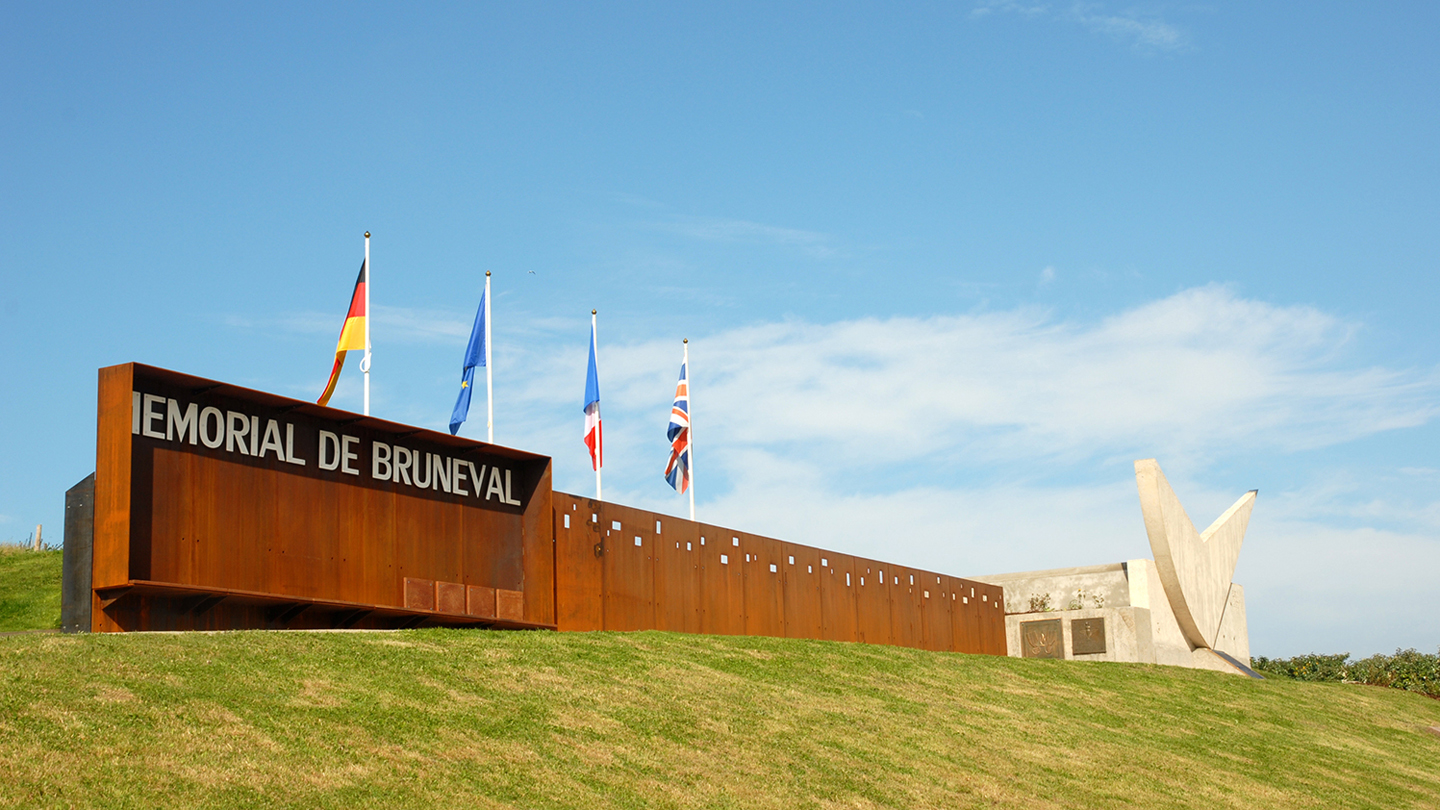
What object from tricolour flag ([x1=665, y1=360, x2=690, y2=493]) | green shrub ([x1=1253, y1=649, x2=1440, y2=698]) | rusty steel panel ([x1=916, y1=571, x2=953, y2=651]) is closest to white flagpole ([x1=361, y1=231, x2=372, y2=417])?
tricolour flag ([x1=665, y1=360, x2=690, y2=493])

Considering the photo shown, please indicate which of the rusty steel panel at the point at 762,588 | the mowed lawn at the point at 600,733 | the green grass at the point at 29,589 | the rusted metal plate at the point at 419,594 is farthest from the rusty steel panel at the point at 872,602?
the green grass at the point at 29,589

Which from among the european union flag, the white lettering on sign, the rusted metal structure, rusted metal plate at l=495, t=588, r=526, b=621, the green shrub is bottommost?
the green shrub

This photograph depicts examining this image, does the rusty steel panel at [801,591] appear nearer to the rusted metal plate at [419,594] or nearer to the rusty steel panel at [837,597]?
the rusty steel panel at [837,597]

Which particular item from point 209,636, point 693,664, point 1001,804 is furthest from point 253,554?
point 1001,804

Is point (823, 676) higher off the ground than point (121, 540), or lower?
lower

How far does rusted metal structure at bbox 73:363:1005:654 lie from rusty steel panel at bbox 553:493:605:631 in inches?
1.0

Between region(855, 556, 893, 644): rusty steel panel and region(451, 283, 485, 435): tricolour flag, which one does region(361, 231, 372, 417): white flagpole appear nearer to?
region(451, 283, 485, 435): tricolour flag

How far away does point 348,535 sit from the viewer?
1603 cm

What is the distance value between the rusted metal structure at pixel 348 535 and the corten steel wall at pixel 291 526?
0.8 inches

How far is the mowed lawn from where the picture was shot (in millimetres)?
9062

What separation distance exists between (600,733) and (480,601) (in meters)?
5.82

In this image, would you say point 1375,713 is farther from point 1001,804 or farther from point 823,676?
point 1001,804

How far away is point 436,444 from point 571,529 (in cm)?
267

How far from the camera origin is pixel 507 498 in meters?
18.6
